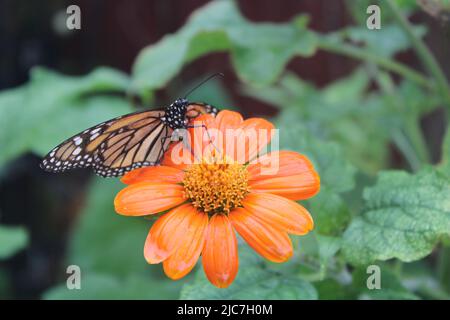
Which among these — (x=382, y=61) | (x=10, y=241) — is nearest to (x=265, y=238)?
(x=382, y=61)

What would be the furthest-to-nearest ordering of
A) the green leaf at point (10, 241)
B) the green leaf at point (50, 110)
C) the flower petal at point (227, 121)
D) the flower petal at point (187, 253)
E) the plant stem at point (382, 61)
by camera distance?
the green leaf at point (50, 110) → the green leaf at point (10, 241) → the plant stem at point (382, 61) → the flower petal at point (227, 121) → the flower petal at point (187, 253)

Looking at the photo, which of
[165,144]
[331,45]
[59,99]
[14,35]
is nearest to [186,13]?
[14,35]

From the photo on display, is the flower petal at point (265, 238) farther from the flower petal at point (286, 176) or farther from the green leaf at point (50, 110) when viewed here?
the green leaf at point (50, 110)

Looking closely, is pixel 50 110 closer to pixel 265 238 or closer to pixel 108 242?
pixel 108 242

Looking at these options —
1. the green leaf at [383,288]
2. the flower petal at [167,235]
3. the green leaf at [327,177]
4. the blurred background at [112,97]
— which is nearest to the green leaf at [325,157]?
the green leaf at [327,177]

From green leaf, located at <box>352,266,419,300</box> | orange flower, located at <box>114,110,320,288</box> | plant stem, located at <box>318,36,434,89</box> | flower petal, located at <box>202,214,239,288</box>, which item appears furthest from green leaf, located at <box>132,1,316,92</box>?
flower petal, located at <box>202,214,239,288</box>

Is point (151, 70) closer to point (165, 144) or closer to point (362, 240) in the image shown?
point (165, 144)

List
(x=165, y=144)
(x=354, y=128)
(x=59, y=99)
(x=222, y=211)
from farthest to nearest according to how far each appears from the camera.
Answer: (x=354, y=128) → (x=59, y=99) → (x=165, y=144) → (x=222, y=211)
